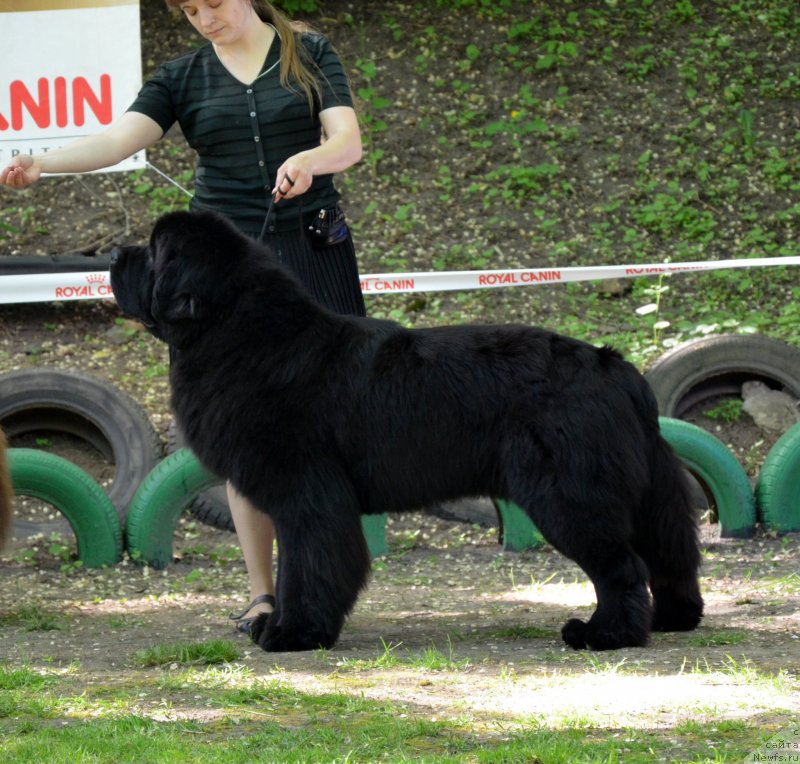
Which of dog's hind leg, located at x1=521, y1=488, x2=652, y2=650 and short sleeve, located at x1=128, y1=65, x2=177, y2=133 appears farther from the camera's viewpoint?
short sleeve, located at x1=128, y1=65, x2=177, y2=133

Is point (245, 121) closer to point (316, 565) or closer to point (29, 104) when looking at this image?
point (316, 565)

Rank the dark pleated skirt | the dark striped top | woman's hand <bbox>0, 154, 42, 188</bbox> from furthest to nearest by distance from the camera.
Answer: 1. the dark pleated skirt
2. the dark striped top
3. woman's hand <bbox>0, 154, 42, 188</bbox>

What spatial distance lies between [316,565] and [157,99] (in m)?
1.90

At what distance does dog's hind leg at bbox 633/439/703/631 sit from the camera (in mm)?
4098

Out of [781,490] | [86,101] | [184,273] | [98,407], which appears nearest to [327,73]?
[184,273]

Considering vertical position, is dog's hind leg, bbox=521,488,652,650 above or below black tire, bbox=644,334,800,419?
below

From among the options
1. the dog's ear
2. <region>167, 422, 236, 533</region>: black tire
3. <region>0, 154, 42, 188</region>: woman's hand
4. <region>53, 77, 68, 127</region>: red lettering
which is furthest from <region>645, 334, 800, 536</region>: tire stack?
<region>53, 77, 68, 127</region>: red lettering

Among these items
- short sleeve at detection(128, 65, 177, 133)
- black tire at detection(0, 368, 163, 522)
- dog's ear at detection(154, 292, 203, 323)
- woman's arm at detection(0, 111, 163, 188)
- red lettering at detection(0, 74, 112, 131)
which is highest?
red lettering at detection(0, 74, 112, 131)

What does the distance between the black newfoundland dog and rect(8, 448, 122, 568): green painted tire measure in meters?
2.18

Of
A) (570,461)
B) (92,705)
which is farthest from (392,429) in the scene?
(92,705)

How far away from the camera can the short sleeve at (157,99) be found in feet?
14.8

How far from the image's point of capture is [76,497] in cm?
613

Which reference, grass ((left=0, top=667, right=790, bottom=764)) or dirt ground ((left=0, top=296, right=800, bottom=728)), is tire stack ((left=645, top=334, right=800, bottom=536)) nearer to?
dirt ground ((left=0, top=296, right=800, bottom=728))

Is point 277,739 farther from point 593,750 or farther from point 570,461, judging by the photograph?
point 570,461
